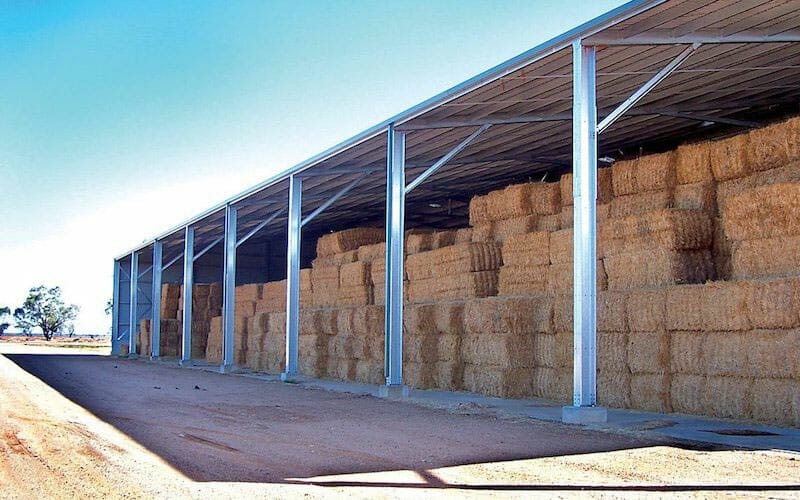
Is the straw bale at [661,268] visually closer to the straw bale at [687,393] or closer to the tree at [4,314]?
the straw bale at [687,393]

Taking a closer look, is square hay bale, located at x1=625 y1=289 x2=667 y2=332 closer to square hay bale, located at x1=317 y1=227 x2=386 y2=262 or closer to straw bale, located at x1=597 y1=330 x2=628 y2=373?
straw bale, located at x1=597 y1=330 x2=628 y2=373

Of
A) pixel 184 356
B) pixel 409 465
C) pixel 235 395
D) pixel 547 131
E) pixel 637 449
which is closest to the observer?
pixel 409 465

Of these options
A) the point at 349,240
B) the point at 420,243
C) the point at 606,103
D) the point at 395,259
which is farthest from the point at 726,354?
the point at 349,240

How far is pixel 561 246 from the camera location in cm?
1672

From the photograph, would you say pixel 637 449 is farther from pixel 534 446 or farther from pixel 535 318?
pixel 535 318

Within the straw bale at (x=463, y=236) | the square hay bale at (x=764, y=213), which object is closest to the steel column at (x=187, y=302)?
the straw bale at (x=463, y=236)

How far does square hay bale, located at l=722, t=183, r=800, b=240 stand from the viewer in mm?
12445

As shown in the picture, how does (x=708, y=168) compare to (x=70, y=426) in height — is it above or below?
above

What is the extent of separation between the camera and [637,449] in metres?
9.45

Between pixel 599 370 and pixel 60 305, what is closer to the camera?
pixel 599 370

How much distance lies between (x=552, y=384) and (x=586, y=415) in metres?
4.01

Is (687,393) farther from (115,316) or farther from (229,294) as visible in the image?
(115,316)

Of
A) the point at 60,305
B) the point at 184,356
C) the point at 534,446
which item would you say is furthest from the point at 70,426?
the point at 60,305

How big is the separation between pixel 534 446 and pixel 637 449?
1087 mm
